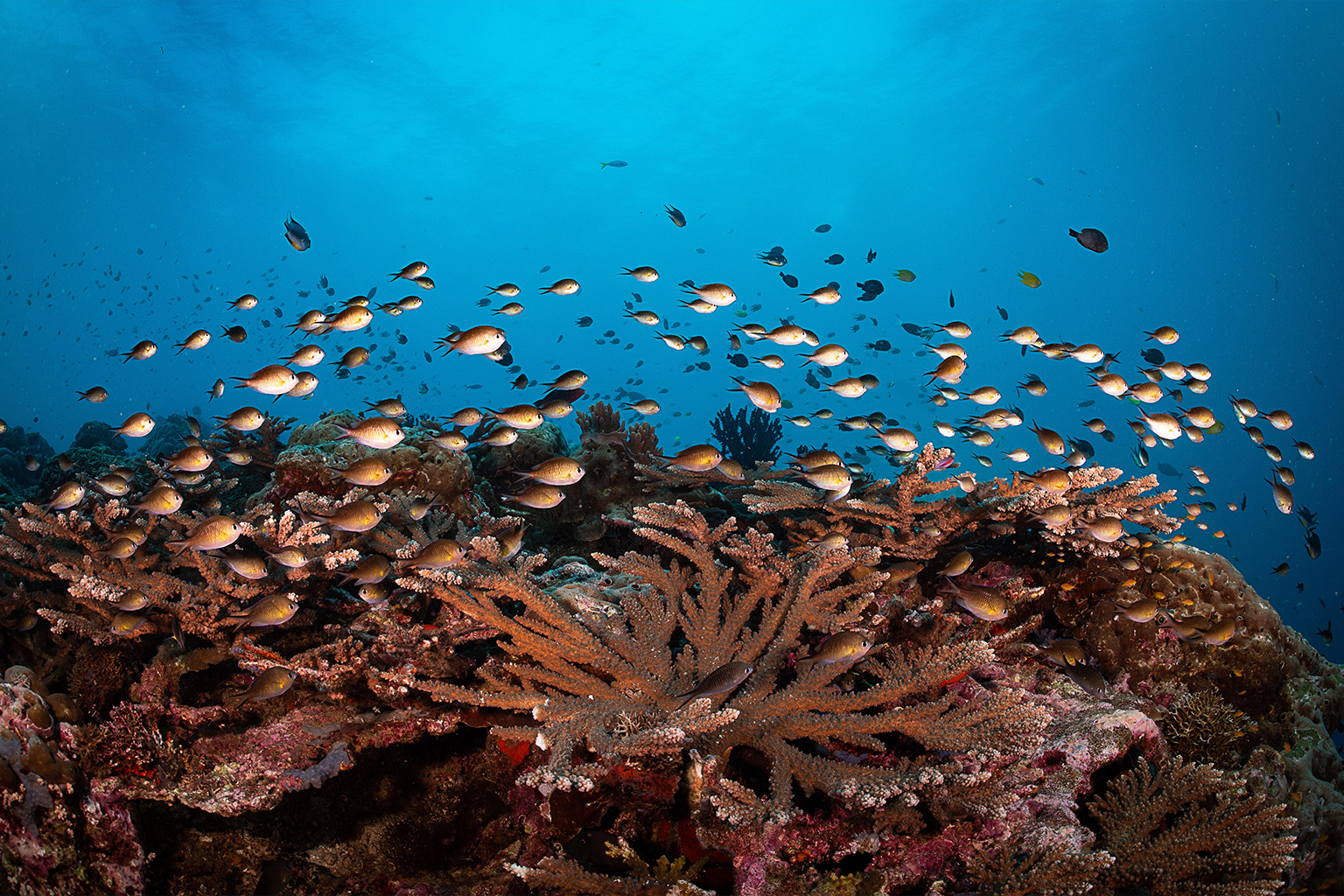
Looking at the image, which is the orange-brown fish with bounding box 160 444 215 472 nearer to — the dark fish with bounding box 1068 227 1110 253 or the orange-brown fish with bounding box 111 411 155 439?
the orange-brown fish with bounding box 111 411 155 439

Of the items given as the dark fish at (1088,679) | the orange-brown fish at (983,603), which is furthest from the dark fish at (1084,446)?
the orange-brown fish at (983,603)

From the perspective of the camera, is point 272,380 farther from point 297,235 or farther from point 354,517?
point 297,235

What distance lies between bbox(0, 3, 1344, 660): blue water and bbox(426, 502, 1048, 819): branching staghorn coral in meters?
12.9

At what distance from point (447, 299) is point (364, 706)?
442 ft

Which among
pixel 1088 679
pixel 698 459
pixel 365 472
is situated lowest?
pixel 1088 679

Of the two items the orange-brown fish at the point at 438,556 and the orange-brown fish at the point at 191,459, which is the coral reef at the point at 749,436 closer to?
the orange-brown fish at the point at 191,459

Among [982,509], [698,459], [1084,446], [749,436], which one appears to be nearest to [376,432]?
[698,459]

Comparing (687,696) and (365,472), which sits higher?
(365,472)

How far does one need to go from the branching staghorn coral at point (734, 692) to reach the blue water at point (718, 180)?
12.9 meters

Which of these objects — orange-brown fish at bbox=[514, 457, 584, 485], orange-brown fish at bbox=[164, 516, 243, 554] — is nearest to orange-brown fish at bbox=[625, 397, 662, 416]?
orange-brown fish at bbox=[514, 457, 584, 485]

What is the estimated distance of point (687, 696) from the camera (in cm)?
264

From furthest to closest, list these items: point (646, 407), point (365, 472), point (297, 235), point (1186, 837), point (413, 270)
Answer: point (646, 407), point (297, 235), point (413, 270), point (365, 472), point (1186, 837)

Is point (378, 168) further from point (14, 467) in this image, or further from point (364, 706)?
point (364, 706)

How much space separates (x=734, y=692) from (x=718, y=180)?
87.6 meters
